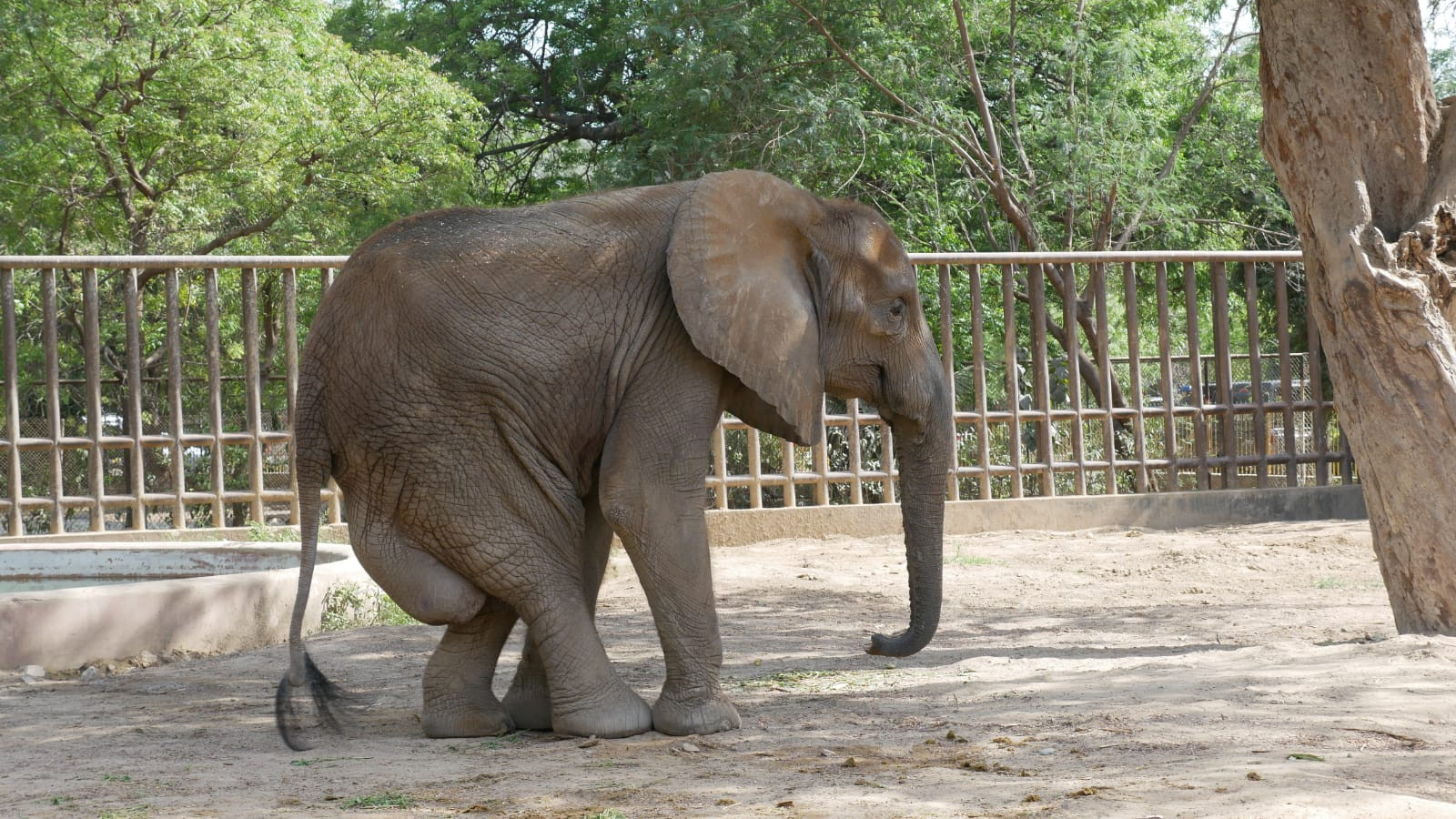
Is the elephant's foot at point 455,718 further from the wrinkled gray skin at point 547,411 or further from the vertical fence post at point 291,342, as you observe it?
the vertical fence post at point 291,342

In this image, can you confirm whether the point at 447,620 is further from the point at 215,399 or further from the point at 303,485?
the point at 215,399

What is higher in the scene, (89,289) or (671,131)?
(671,131)

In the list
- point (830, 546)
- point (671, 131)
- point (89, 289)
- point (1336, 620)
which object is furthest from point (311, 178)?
point (1336, 620)

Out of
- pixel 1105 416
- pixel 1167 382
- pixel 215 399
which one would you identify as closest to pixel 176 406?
pixel 215 399

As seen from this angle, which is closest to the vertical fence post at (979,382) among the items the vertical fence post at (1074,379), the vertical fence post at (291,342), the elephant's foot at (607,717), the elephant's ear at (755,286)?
the vertical fence post at (1074,379)

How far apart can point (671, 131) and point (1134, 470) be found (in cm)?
637

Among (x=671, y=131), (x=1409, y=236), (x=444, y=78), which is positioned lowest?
(x=1409, y=236)

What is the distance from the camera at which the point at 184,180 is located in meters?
16.9

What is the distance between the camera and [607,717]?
4738 mm

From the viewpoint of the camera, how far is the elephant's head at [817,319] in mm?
4746

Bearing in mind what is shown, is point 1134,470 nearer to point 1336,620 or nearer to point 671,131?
point 1336,620

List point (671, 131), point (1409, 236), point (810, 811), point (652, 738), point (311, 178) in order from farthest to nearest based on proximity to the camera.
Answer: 1. point (311, 178)
2. point (671, 131)
3. point (1409, 236)
4. point (652, 738)
5. point (810, 811)

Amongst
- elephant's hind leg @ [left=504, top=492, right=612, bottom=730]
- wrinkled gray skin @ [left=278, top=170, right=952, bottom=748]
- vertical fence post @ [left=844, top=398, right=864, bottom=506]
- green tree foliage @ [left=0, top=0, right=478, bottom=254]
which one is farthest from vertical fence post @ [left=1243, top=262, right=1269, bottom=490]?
green tree foliage @ [left=0, top=0, right=478, bottom=254]

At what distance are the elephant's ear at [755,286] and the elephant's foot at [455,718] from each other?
1.43 m
